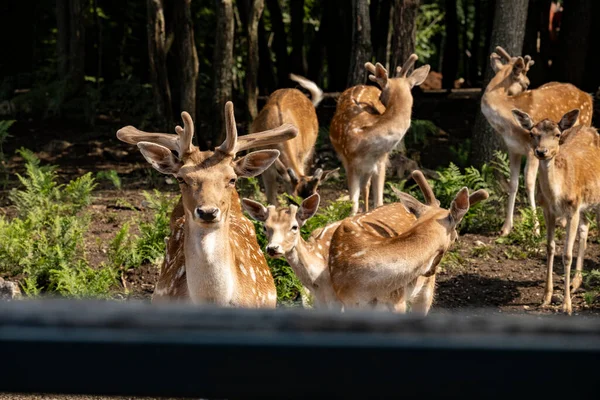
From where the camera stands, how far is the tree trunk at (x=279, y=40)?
56.8 ft

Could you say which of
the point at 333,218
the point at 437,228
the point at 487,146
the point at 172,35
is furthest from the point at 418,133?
the point at 437,228

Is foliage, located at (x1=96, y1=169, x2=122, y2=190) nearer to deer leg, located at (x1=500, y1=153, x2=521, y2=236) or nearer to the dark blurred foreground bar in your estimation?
deer leg, located at (x1=500, y1=153, x2=521, y2=236)

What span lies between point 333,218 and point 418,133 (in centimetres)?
487

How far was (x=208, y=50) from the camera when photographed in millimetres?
18531

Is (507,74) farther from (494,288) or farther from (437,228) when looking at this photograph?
(437,228)

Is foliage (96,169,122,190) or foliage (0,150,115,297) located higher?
foliage (0,150,115,297)

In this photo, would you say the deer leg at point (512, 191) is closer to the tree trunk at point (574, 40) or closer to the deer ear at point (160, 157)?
the deer ear at point (160, 157)

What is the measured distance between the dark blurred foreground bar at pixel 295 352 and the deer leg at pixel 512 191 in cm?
873

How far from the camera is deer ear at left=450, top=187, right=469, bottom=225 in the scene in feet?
20.6

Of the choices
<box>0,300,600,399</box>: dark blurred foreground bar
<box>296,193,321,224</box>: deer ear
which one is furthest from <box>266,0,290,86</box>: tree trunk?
<box>0,300,600,399</box>: dark blurred foreground bar

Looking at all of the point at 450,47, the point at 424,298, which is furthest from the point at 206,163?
the point at 450,47

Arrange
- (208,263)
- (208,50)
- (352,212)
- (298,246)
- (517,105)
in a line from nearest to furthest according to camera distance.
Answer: (208,263), (298,246), (352,212), (517,105), (208,50)

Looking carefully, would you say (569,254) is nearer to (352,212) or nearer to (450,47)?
(352,212)

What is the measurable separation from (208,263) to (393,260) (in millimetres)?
1370
